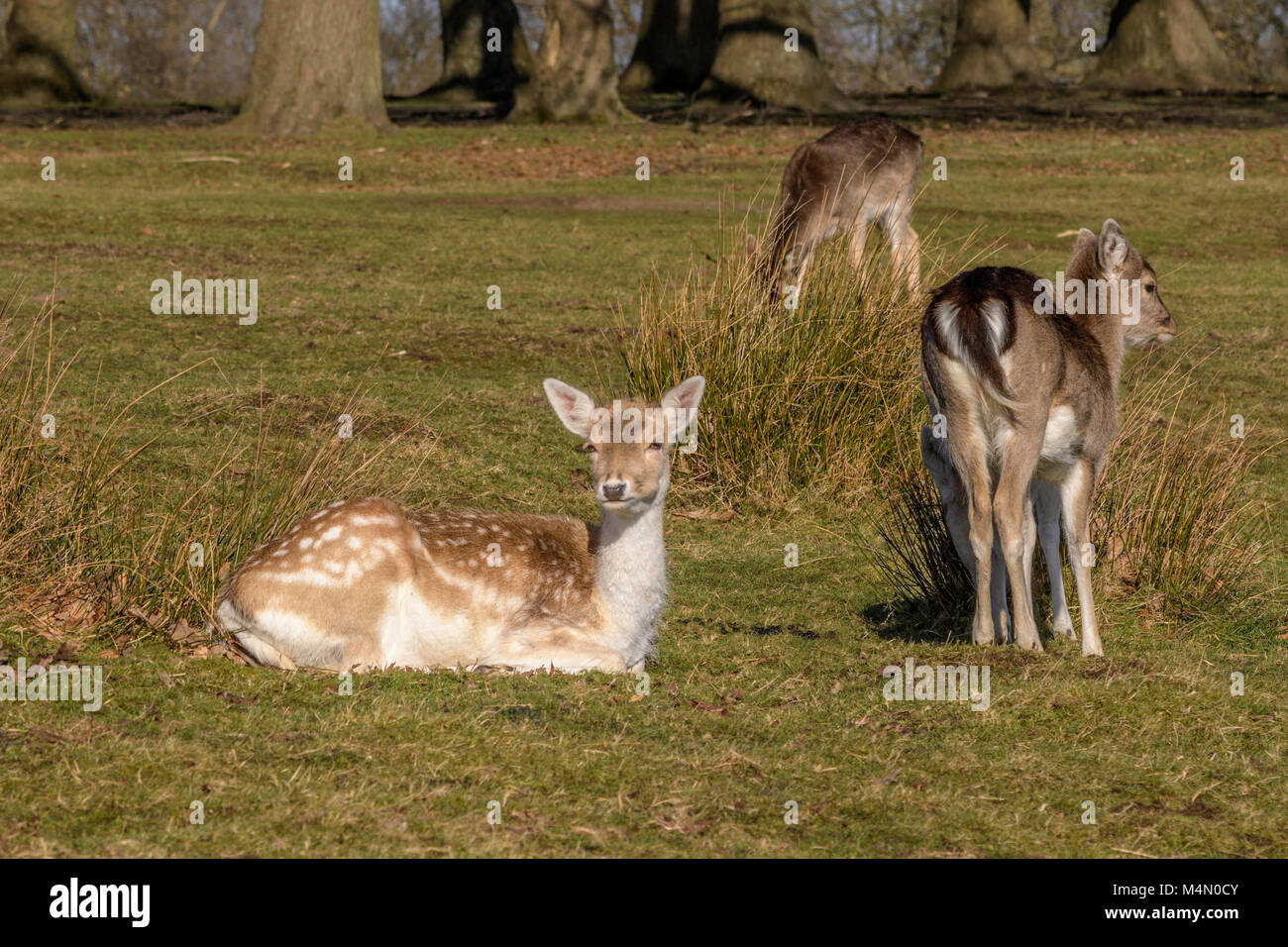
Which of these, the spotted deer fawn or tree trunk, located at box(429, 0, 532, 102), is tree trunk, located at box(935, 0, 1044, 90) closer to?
tree trunk, located at box(429, 0, 532, 102)

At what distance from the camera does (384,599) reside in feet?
23.2

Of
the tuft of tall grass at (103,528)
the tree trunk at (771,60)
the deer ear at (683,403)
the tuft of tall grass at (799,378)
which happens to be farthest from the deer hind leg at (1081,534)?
the tree trunk at (771,60)

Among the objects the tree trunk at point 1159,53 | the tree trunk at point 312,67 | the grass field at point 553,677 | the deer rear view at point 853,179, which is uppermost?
the tree trunk at point 1159,53

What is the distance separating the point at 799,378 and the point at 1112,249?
3115mm

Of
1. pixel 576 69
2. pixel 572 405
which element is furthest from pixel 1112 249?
pixel 576 69

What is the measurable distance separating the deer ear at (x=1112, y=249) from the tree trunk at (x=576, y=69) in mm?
22755

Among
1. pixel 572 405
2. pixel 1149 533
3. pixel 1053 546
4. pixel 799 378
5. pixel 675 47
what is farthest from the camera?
pixel 675 47

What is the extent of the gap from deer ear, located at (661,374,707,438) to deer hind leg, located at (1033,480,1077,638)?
1825 mm

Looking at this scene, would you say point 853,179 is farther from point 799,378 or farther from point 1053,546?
point 1053,546

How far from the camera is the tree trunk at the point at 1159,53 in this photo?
131 feet

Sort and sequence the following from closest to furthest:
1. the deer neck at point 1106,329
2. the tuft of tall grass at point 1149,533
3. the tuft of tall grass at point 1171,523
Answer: the deer neck at point 1106,329 → the tuft of tall grass at point 1149,533 → the tuft of tall grass at point 1171,523

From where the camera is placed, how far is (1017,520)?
7.39 meters

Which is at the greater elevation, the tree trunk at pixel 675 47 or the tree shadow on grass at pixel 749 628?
the tree trunk at pixel 675 47

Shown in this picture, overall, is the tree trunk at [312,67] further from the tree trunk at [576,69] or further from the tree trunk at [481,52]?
the tree trunk at [481,52]
